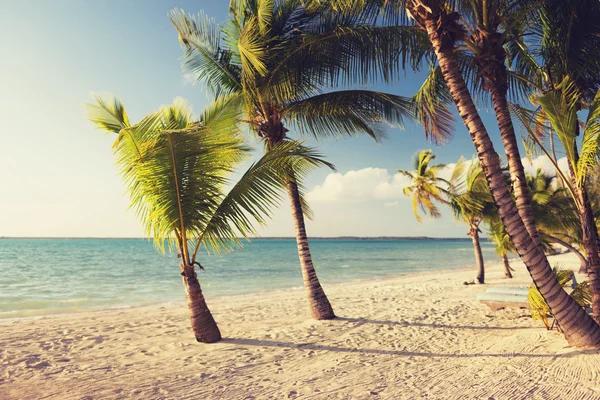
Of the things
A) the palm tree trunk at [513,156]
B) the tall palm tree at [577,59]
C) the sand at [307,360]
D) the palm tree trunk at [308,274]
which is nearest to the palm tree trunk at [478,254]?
the sand at [307,360]

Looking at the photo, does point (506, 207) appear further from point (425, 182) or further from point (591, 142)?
point (425, 182)

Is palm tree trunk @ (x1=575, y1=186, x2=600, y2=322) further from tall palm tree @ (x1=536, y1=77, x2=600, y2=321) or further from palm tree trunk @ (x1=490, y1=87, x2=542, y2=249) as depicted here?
palm tree trunk @ (x1=490, y1=87, x2=542, y2=249)

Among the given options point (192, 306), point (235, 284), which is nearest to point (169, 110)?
point (192, 306)

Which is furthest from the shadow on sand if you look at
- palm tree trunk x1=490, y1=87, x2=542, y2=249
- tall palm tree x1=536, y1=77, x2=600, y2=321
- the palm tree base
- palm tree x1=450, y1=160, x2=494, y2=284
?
palm tree x1=450, y1=160, x2=494, y2=284

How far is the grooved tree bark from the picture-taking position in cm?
448

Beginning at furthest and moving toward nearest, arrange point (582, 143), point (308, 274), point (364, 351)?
point (308, 274), point (364, 351), point (582, 143)

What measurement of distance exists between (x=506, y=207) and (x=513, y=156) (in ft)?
5.07

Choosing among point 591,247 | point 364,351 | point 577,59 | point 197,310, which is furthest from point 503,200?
point 197,310

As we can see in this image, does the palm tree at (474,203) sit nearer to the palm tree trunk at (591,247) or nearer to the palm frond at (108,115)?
the palm tree trunk at (591,247)

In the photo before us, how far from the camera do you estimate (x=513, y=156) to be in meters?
5.59

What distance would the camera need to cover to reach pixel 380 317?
8.13 metres

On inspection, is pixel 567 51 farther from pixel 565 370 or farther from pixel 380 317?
pixel 380 317

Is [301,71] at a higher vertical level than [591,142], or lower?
higher

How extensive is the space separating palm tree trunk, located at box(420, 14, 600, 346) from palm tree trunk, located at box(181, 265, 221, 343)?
464 centimetres
